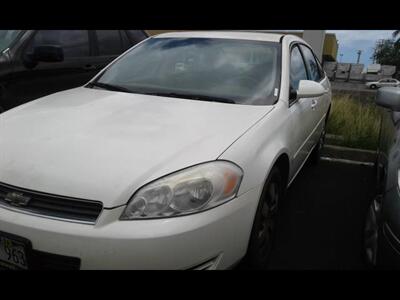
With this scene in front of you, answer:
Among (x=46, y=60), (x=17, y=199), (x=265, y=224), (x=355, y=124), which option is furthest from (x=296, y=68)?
(x=355, y=124)

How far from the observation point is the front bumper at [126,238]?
1.66m

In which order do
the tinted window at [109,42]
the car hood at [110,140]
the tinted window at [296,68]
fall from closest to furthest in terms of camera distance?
the car hood at [110,140]
the tinted window at [296,68]
the tinted window at [109,42]

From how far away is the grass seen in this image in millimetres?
5395

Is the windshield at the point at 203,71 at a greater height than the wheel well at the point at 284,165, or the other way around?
the windshield at the point at 203,71

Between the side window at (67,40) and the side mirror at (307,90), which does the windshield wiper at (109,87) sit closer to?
the side mirror at (307,90)

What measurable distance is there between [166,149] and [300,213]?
1.89 m

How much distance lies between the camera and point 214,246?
182 cm

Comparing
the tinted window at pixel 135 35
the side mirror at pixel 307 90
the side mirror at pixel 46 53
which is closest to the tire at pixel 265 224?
the side mirror at pixel 307 90

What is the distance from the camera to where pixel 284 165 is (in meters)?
2.65

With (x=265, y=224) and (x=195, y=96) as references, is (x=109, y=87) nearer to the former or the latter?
(x=195, y=96)

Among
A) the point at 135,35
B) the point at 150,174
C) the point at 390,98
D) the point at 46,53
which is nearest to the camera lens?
the point at 150,174

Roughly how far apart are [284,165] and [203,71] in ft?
3.15

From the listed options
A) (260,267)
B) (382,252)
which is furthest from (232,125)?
(382,252)

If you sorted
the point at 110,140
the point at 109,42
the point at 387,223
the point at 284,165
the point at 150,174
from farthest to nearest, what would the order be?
the point at 109,42 < the point at 284,165 < the point at 110,140 < the point at 387,223 < the point at 150,174
